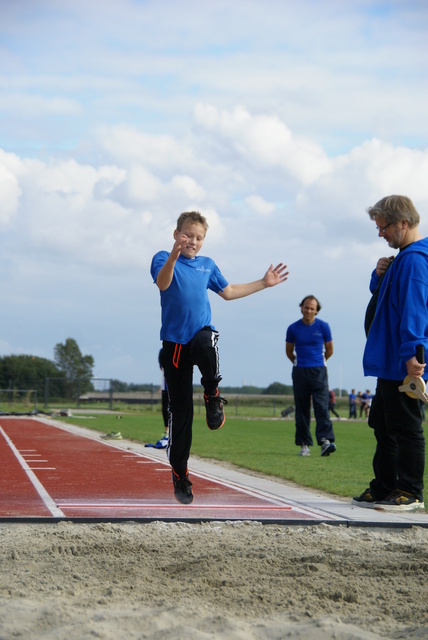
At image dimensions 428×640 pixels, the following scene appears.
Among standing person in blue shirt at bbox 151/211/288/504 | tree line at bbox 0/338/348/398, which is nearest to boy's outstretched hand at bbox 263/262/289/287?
standing person in blue shirt at bbox 151/211/288/504

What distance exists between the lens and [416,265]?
609 cm

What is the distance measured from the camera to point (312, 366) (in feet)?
40.4

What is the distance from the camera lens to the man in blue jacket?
606cm

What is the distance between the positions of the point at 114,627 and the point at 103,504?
368 centimetres

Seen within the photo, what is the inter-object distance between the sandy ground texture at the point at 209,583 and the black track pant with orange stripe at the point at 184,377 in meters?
0.80

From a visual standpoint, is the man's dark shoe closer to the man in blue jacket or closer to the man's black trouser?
the man's black trouser

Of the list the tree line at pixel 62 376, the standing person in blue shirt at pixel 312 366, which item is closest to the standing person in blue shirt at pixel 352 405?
the tree line at pixel 62 376

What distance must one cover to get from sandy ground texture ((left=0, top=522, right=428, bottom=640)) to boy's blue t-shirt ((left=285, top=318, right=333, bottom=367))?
7.16 meters

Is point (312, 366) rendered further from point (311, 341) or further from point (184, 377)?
point (184, 377)

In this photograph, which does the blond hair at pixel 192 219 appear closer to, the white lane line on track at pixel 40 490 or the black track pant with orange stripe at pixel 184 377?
the black track pant with orange stripe at pixel 184 377

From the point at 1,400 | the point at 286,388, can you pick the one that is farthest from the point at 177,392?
the point at 286,388

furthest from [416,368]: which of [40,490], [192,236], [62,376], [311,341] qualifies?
[62,376]

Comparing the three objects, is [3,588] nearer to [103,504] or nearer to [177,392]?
[177,392]

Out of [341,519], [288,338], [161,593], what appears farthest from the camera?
[288,338]
